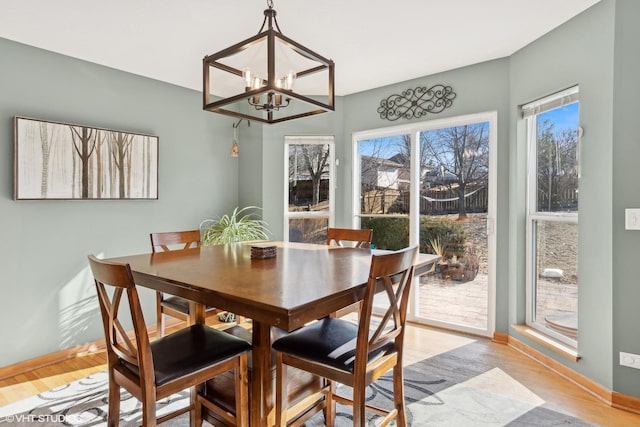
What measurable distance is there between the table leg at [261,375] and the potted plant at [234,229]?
2204 mm

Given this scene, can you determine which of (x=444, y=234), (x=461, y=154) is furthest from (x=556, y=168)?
(x=444, y=234)

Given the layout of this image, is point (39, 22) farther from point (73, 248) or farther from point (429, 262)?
point (429, 262)

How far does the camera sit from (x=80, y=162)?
9.70ft

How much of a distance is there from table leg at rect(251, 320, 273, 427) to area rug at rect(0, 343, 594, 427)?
2.04ft

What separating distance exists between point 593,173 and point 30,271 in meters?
4.18

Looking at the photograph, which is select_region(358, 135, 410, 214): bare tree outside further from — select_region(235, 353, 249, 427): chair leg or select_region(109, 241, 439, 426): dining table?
select_region(235, 353, 249, 427): chair leg

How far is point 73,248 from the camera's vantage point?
3002 millimetres

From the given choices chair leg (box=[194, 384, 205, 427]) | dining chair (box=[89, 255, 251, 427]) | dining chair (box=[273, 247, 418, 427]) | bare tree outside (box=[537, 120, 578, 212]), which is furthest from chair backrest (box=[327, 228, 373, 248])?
bare tree outside (box=[537, 120, 578, 212])

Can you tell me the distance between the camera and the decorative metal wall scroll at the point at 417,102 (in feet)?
11.2

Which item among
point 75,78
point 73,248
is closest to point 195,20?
point 75,78

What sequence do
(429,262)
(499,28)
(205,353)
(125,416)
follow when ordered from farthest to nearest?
1. (499,28)
2. (125,416)
3. (429,262)
4. (205,353)

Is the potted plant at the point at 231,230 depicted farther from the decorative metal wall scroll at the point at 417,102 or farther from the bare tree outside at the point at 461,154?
the bare tree outside at the point at 461,154

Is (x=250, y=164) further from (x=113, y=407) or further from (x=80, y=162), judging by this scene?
(x=113, y=407)

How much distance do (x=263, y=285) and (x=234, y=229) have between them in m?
2.36
